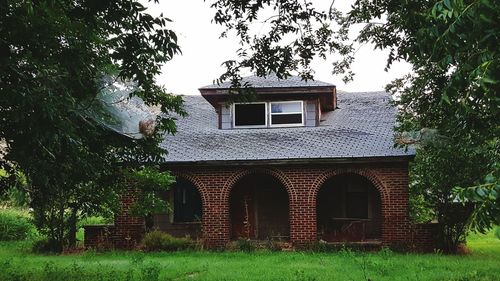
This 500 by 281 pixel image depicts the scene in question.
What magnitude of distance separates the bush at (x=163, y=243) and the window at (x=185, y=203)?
125 inches

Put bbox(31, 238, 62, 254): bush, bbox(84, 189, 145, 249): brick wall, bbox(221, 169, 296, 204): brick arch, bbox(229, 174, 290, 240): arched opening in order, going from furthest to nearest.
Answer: bbox(229, 174, 290, 240): arched opening, bbox(221, 169, 296, 204): brick arch, bbox(84, 189, 145, 249): brick wall, bbox(31, 238, 62, 254): bush

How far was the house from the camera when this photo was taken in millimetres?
17641

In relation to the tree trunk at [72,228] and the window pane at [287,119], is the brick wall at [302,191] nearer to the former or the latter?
the window pane at [287,119]

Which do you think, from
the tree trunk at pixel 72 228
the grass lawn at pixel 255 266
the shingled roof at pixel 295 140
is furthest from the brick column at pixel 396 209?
the tree trunk at pixel 72 228

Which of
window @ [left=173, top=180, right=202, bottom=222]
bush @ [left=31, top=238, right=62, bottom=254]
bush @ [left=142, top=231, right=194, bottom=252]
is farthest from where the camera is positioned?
window @ [left=173, top=180, right=202, bottom=222]

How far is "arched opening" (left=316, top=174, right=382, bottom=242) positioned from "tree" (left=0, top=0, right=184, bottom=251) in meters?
10.1

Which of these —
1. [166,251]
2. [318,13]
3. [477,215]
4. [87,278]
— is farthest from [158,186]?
[477,215]

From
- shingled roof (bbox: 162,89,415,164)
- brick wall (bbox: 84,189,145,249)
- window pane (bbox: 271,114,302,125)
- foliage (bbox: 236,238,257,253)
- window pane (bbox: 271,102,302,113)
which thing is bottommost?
foliage (bbox: 236,238,257,253)

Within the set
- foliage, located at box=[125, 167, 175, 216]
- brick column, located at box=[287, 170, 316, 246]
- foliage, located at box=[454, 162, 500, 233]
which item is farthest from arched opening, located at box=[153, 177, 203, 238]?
foliage, located at box=[454, 162, 500, 233]

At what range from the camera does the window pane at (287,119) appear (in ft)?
68.1

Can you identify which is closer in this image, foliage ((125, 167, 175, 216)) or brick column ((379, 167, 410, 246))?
foliage ((125, 167, 175, 216))

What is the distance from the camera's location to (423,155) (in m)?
15.6

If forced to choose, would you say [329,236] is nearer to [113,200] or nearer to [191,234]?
[191,234]

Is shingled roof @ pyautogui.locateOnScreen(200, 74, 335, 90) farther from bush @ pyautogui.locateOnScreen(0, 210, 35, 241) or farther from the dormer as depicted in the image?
bush @ pyautogui.locateOnScreen(0, 210, 35, 241)
